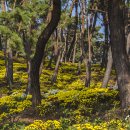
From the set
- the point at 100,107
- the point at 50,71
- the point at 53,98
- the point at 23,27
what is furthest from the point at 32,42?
the point at 50,71

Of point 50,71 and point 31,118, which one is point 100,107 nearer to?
point 31,118

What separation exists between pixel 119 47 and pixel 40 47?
136 inches

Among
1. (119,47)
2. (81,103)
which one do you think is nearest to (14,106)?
(81,103)

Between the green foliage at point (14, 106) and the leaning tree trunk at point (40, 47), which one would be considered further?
the green foliage at point (14, 106)

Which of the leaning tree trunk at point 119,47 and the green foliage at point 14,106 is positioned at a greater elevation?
the leaning tree trunk at point 119,47

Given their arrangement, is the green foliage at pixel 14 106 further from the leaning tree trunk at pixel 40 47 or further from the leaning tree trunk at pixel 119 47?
the leaning tree trunk at pixel 119 47

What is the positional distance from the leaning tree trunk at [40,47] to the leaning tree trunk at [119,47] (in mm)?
2149

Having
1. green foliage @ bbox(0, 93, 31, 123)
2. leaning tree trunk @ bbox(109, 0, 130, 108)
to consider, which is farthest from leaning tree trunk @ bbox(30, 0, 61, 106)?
leaning tree trunk @ bbox(109, 0, 130, 108)

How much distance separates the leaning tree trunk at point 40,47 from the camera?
559 inches

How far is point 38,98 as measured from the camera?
1578 centimetres

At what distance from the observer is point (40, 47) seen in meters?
15.1

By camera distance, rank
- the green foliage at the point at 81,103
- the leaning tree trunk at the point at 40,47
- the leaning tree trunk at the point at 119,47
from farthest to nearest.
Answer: the green foliage at the point at 81,103, the leaning tree trunk at the point at 40,47, the leaning tree trunk at the point at 119,47

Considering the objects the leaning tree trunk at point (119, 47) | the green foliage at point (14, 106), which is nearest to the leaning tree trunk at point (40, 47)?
the green foliage at point (14, 106)

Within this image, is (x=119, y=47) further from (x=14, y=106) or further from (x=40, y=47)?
(x=14, y=106)
